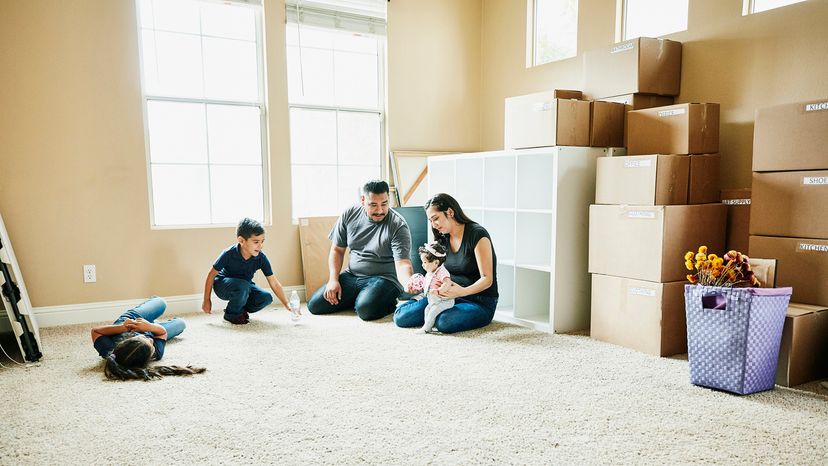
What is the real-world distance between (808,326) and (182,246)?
383 centimetres

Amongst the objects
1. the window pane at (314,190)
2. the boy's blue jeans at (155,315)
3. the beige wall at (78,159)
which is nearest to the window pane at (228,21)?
the beige wall at (78,159)

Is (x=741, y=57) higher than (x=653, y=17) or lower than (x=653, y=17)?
lower

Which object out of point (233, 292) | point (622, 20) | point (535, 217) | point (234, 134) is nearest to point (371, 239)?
point (233, 292)

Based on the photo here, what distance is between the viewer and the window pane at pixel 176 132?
153 inches

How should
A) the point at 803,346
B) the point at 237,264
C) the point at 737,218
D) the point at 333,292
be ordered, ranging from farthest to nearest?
the point at 333,292 < the point at 237,264 < the point at 737,218 < the point at 803,346

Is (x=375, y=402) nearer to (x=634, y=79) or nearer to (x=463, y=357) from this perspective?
(x=463, y=357)

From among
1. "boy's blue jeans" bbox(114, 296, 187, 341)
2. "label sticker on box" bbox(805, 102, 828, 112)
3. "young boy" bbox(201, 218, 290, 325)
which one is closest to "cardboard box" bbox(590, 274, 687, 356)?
"label sticker on box" bbox(805, 102, 828, 112)

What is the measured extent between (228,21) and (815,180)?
3910mm

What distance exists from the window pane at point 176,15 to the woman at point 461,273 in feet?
7.56

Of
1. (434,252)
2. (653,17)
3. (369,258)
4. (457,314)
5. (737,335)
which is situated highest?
(653,17)

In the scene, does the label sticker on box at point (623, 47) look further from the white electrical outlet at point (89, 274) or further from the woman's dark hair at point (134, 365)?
the white electrical outlet at point (89, 274)

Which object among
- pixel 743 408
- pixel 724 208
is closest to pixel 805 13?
pixel 724 208

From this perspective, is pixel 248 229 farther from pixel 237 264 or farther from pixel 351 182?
pixel 351 182

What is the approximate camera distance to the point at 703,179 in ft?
9.86
